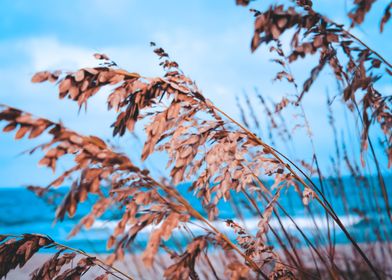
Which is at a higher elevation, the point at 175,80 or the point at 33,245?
the point at 175,80

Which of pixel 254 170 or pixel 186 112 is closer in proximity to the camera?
pixel 186 112

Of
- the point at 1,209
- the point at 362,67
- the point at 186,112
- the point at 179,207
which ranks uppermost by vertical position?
the point at 1,209

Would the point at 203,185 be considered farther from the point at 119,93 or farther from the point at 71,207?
the point at 71,207

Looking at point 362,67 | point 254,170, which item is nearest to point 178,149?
point 254,170

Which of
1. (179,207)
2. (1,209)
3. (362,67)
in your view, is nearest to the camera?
(179,207)

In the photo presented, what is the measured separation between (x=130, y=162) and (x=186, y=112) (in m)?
0.35

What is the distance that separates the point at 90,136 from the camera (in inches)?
40.1

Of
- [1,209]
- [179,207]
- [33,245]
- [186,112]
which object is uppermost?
[1,209]

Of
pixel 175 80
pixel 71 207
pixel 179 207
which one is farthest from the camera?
pixel 175 80

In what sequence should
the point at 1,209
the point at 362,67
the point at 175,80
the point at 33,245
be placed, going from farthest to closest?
the point at 1,209
the point at 33,245
the point at 175,80
the point at 362,67

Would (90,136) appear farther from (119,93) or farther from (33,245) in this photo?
(33,245)

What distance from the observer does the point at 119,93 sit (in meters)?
1.19

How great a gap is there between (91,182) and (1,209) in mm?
29944

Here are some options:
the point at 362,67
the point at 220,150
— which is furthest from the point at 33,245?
the point at 362,67
